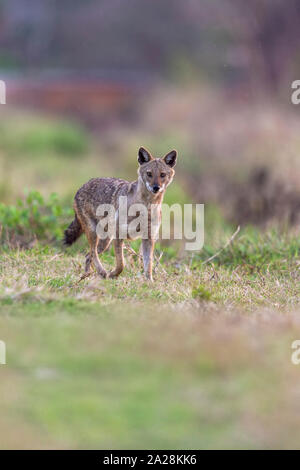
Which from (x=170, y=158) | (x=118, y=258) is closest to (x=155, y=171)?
(x=170, y=158)

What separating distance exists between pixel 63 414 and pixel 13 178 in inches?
443

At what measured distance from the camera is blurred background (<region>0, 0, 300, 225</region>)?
15703 millimetres

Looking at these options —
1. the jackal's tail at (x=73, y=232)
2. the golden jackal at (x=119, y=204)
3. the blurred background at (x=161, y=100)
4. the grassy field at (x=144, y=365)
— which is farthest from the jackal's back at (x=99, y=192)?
the blurred background at (x=161, y=100)

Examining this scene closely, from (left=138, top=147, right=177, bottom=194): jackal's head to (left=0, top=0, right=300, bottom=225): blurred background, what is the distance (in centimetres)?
378

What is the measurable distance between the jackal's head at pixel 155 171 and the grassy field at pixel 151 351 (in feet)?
2.80

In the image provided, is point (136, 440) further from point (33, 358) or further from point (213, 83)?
point (213, 83)

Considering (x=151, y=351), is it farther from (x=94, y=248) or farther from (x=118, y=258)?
(x=94, y=248)

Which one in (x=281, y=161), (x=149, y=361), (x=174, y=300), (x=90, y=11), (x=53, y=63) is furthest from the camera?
(x=90, y=11)

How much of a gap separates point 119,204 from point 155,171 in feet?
1.53

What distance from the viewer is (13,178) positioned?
617 inches

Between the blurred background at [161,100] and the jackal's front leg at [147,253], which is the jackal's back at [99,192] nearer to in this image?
the jackal's front leg at [147,253]

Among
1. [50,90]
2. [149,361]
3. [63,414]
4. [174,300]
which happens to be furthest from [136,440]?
[50,90]

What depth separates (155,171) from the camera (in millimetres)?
8414

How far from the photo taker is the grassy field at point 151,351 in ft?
15.3
